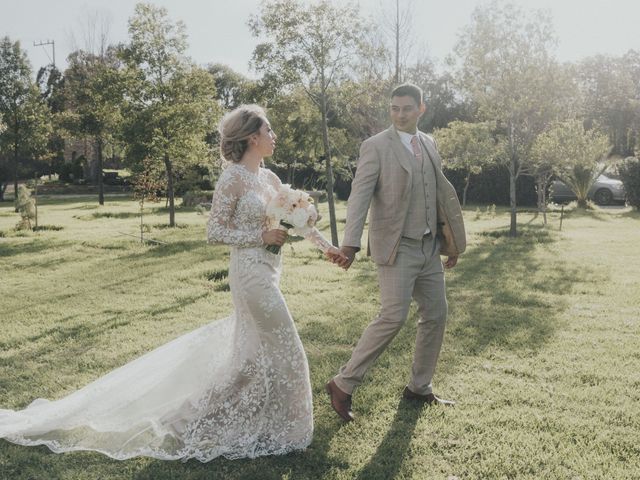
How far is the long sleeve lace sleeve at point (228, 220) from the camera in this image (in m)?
3.88

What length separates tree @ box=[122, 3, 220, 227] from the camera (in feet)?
50.5

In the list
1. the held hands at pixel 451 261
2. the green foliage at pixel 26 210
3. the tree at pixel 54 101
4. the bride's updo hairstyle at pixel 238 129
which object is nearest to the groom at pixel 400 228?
the held hands at pixel 451 261

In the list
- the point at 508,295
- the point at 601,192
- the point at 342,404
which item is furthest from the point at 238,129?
the point at 601,192

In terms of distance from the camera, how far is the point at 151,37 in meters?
16.1

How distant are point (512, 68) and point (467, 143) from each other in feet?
12.3

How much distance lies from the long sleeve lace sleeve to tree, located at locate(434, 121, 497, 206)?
1324 cm

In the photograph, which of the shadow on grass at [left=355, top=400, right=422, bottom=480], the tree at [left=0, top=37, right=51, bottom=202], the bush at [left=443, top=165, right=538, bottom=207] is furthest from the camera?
the bush at [left=443, top=165, right=538, bottom=207]

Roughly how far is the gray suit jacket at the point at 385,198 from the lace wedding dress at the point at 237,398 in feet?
1.30

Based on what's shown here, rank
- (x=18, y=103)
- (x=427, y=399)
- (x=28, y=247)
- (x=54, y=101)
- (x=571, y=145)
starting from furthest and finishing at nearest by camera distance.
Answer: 1. (x=54, y=101)
2. (x=18, y=103)
3. (x=571, y=145)
4. (x=28, y=247)
5. (x=427, y=399)

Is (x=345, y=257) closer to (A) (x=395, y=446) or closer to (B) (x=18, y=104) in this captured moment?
(A) (x=395, y=446)

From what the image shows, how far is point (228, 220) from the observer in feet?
12.9

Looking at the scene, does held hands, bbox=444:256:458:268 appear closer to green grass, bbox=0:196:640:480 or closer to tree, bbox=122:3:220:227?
green grass, bbox=0:196:640:480

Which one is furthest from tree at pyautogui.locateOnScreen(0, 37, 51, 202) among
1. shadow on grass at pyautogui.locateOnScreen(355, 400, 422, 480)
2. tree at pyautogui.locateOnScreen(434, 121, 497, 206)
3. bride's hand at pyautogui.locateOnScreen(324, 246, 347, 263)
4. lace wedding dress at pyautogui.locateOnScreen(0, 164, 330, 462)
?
shadow on grass at pyautogui.locateOnScreen(355, 400, 422, 480)

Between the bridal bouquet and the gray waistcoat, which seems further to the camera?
the gray waistcoat
